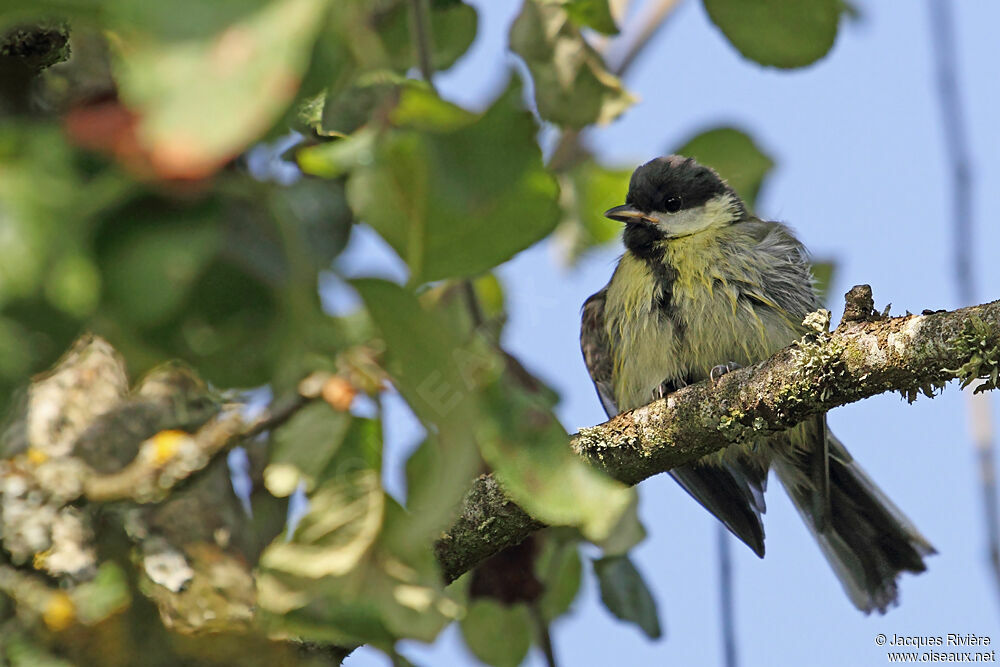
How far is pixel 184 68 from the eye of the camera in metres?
0.77

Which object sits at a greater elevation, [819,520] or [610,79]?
[610,79]

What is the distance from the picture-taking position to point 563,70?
2.07 metres

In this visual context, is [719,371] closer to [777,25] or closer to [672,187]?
[777,25]

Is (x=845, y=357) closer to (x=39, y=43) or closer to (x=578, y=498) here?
(x=578, y=498)

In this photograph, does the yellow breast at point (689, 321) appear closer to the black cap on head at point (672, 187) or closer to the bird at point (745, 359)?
the bird at point (745, 359)

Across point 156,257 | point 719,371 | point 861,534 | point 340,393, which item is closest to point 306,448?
point 340,393

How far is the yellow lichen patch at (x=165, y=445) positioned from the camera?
2.38 m

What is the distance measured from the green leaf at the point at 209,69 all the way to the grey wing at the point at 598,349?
3.06 meters

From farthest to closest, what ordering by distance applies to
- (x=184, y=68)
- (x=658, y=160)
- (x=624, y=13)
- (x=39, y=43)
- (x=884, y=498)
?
(x=624, y=13)
(x=658, y=160)
(x=884, y=498)
(x=39, y=43)
(x=184, y=68)

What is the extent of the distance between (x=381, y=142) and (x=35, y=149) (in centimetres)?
39

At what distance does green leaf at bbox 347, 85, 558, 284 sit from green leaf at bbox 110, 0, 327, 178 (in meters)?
0.31

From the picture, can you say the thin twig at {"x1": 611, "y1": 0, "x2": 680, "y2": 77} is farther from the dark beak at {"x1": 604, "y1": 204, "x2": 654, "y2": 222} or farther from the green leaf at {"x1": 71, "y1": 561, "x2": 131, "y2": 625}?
the green leaf at {"x1": 71, "y1": 561, "x2": 131, "y2": 625}

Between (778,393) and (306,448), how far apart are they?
99 centimetres

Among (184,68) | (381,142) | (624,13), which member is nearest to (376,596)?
(381,142)
